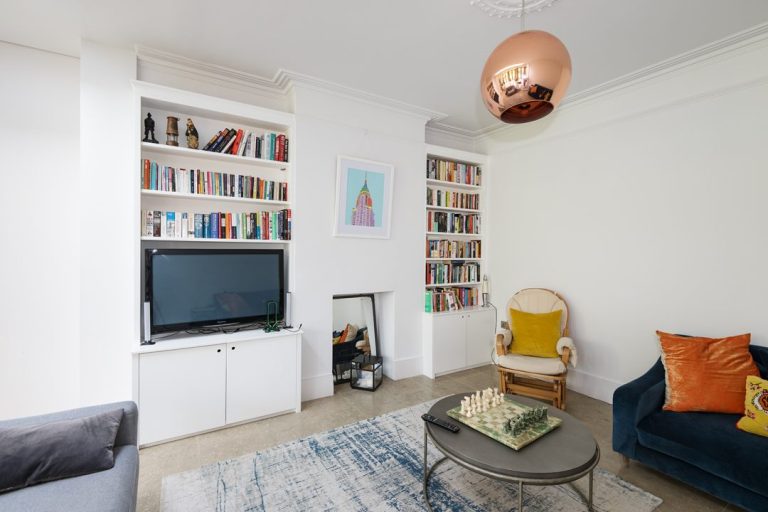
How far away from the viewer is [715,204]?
8.75ft

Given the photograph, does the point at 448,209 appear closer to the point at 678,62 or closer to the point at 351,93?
the point at 351,93

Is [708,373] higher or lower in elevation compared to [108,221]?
lower

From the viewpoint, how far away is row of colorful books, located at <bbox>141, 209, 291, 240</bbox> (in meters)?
2.75

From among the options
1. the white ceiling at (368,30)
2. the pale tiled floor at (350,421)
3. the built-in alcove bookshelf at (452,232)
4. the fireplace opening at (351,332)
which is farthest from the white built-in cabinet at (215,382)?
the white ceiling at (368,30)

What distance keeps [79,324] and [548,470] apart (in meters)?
3.21

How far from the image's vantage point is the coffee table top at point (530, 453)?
153 centimetres

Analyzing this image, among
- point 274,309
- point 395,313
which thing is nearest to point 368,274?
point 395,313

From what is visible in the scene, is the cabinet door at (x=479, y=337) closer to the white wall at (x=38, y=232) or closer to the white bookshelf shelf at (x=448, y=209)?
the white bookshelf shelf at (x=448, y=209)

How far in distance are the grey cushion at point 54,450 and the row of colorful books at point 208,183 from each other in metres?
1.71

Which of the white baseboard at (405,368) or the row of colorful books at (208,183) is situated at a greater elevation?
the row of colorful books at (208,183)

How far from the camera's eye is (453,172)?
167 inches

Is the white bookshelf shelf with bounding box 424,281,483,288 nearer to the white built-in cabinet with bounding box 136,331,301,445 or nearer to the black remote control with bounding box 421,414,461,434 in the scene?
the white built-in cabinet with bounding box 136,331,301,445

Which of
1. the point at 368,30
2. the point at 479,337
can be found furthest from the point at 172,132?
the point at 479,337

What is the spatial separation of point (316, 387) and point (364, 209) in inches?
67.5
